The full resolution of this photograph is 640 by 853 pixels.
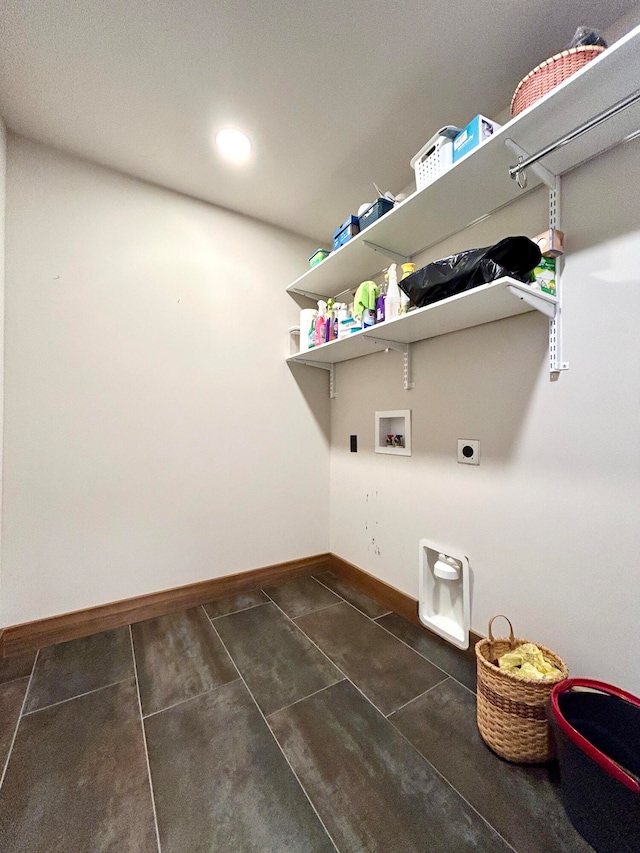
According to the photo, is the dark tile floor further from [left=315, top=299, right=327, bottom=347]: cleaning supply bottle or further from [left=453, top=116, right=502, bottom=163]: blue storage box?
[left=453, top=116, right=502, bottom=163]: blue storage box

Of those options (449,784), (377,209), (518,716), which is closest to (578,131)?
(377,209)

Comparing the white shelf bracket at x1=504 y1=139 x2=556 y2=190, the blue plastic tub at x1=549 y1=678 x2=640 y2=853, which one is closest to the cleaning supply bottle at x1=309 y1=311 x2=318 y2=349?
the white shelf bracket at x1=504 y1=139 x2=556 y2=190

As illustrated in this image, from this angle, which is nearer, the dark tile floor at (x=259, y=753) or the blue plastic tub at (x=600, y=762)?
the blue plastic tub at (x=600, y=762)

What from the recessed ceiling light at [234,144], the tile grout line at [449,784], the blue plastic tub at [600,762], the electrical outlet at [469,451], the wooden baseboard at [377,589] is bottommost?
the tile grout line at [449,784]

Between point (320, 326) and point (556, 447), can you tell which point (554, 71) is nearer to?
point (556, 447)

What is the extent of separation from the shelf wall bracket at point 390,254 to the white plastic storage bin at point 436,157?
39 cm

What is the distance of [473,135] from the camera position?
113cm

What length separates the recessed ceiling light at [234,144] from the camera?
150 centimetres

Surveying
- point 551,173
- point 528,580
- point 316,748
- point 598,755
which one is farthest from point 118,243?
point 598,755

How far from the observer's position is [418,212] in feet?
4.66

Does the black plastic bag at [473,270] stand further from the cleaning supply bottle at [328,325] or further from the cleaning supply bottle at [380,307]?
the cleaning supply bottle at [328,325]

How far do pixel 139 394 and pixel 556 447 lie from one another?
6.28 ft

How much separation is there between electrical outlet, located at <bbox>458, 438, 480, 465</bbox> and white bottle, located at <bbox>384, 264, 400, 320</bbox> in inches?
25.1

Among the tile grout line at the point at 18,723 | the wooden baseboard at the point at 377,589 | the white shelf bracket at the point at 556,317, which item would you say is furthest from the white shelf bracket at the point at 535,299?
the tile grout line at the point at 18,723
